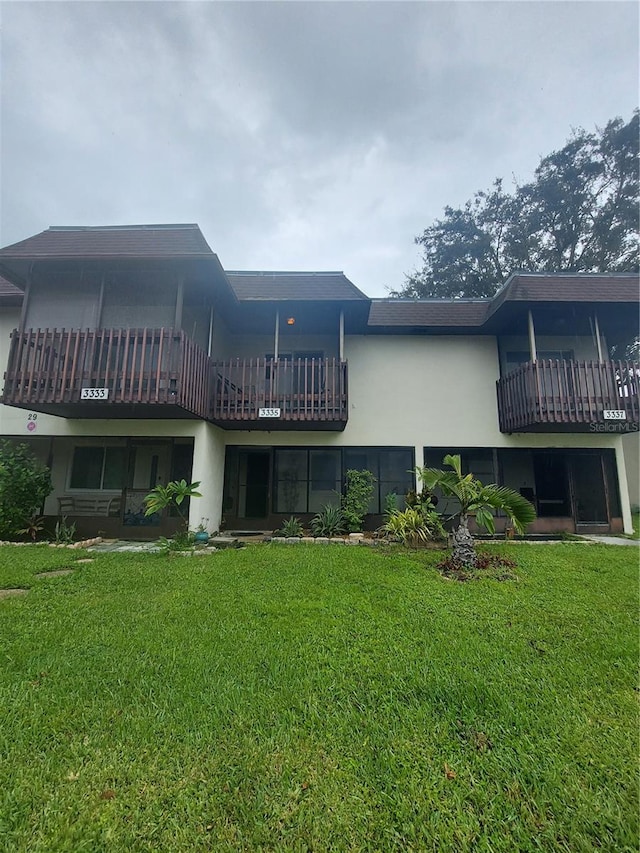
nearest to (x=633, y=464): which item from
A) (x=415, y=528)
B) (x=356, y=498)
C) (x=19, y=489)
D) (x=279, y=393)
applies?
(x=415, y=528)

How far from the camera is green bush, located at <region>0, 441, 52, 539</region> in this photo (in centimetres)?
676

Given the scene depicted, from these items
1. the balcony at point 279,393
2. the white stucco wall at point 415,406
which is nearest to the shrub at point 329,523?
the white stucco wall at point 415,406

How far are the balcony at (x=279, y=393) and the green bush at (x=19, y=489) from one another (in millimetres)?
3678

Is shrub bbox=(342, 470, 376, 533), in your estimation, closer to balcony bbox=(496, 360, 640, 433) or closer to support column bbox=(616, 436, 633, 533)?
balcony bbox=(496, 360, 640, 433)

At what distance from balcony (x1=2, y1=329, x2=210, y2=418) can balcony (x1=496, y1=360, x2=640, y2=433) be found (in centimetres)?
749

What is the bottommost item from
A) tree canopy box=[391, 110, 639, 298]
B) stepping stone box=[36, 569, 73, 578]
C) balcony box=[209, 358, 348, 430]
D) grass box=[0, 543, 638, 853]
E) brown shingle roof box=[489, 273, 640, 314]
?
grass box=[0, 543, 638, 853]

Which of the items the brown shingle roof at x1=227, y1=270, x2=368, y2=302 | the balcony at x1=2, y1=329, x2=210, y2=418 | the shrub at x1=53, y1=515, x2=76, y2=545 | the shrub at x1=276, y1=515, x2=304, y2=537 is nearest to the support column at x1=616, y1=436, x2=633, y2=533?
the brown shingle roof at x1=227, y1=270, x2=368, y2=302

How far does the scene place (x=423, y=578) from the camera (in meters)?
4.79

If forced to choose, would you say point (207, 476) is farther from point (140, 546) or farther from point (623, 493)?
point (623, 493)

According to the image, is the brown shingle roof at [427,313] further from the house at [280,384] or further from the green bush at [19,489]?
the green bush at [19,489]

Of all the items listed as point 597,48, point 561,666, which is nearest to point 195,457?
point 561,666

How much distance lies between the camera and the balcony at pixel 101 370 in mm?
6473

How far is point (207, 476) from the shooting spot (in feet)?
25.6

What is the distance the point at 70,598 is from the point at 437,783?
4.16 meters
